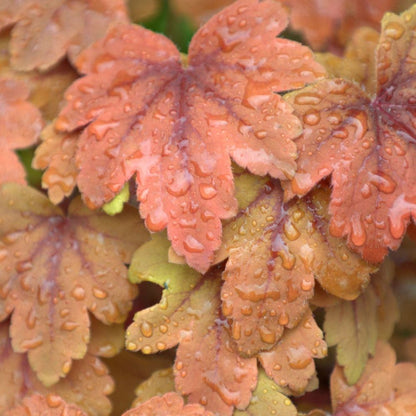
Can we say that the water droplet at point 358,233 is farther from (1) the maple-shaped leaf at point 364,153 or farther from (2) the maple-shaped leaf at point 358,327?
(2) the maple-shaped leaf at point 358,327

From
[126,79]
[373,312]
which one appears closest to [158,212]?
[126,79]

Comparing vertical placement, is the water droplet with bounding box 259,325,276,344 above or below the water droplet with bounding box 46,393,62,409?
above

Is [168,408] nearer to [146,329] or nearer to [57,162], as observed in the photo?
[146,329]

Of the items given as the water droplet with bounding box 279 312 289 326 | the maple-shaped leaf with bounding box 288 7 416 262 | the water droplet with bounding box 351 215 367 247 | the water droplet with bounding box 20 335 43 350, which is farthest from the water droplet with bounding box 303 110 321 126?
the water droplet with bounding box 20 335 43 350

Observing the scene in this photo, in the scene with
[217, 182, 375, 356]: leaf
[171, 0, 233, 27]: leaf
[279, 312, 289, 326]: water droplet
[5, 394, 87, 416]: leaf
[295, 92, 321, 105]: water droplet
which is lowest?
[5, 394, 87, 416]: leaf

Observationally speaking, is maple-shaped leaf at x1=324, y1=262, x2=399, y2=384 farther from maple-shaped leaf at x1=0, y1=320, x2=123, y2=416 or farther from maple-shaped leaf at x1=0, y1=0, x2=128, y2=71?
maple-shaped leaf at x1=0, y1=0, x2=128, y2=71

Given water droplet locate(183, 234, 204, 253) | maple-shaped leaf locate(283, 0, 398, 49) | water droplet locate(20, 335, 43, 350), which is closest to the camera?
water droplet locate(183, 234, 204, 253)
